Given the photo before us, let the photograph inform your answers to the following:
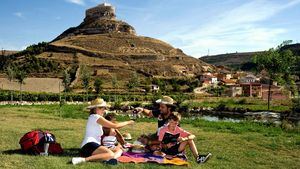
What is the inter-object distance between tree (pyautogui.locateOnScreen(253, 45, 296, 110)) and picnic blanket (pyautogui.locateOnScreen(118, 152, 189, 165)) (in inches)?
1876

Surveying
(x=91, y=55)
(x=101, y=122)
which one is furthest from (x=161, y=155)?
(x=91, y=55)

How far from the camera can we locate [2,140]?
12516 mm

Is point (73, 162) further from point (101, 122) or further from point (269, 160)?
point (269, 160)

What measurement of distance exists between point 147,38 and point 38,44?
4247 centimetres

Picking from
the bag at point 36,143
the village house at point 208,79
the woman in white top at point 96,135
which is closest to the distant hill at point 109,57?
the village house at point 208,79

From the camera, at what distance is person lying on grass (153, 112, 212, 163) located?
1034 cm

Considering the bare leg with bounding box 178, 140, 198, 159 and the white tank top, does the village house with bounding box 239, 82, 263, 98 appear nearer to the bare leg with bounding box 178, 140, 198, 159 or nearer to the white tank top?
the bare leg with bounding box 178, 140, 198, 159

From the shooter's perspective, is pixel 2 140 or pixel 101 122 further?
pixel 2 140

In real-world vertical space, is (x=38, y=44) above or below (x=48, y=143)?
above

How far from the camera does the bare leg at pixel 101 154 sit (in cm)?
941

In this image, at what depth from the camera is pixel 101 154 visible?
9.47 m

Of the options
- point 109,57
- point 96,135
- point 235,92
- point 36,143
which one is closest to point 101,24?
point 109,57

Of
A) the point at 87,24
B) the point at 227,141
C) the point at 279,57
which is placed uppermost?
the point at 87,24

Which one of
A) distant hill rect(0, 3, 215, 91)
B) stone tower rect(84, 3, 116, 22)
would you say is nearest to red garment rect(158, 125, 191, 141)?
distant hill rect(0, 3, 215, 91)
